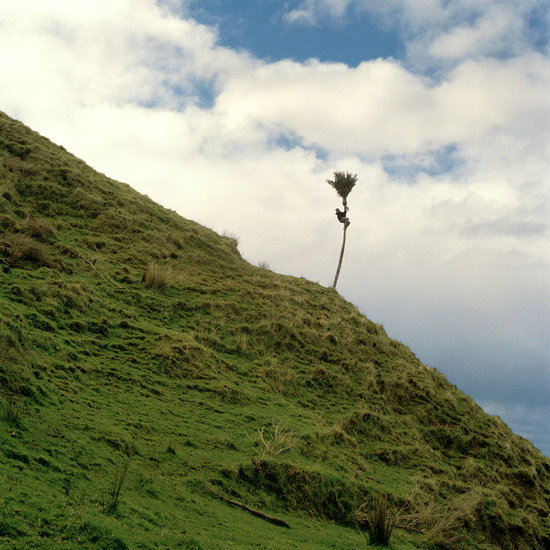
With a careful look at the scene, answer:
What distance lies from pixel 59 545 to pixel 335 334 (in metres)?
16.1

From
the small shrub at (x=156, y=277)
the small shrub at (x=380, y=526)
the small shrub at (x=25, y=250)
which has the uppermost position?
the small shrub at (x=156, y=277)

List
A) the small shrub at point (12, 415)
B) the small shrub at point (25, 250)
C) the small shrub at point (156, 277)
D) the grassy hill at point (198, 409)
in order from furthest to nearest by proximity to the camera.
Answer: the small shrub at point (156, 277) → the small shrub at point (25, 250) → the small shrub at point (12, 415) → the grassy hill at point (198, 409)

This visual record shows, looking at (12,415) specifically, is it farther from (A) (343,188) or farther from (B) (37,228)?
(A) (343,188)

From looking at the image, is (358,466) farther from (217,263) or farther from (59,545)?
(217,263)

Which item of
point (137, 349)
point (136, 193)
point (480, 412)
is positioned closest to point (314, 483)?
point (137, 349)

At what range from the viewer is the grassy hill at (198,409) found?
270 inches

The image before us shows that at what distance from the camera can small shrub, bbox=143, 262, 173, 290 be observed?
696 inches

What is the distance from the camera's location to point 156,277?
58.2 feet

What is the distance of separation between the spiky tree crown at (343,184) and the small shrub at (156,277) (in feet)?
69.0

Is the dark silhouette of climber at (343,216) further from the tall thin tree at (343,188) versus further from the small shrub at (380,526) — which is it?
the small shrub at (380,526)

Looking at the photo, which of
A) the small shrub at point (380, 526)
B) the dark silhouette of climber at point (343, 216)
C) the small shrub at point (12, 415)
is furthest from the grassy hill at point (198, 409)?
the dark silhouette of climber at point (343, 216)

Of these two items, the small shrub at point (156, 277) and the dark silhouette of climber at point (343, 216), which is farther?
the dark silhouette of climber at point (343, 216)

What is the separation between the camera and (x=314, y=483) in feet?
33.7

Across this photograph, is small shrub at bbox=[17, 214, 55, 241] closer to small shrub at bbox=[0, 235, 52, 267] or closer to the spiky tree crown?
small shrub at bbox=[0, 235, 52, 267]
